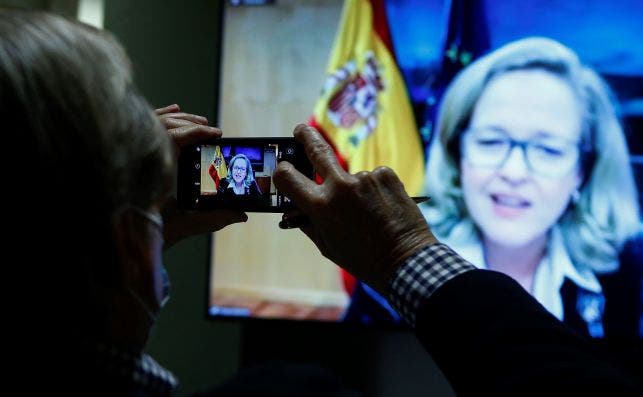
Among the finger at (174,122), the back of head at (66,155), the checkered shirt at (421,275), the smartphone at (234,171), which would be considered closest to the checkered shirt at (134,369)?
the back of head at (66,155)

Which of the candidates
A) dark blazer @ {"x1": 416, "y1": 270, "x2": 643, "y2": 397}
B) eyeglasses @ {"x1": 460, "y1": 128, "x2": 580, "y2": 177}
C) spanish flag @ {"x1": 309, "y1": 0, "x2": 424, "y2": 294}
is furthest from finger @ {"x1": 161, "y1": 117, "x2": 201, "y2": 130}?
eyeglasses @ {"x1": 460, "y1": 128, "x2": 580, "y2": 177}

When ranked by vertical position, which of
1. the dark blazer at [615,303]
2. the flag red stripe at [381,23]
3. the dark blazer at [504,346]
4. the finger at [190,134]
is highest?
the flag red stripe at [381,23]

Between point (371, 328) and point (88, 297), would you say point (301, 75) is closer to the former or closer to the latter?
point (371, 328)

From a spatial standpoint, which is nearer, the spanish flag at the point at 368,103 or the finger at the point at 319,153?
the finger at the point at 319,153

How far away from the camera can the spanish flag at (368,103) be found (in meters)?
2.14

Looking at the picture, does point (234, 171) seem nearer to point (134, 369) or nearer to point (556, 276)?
point (134, 369)

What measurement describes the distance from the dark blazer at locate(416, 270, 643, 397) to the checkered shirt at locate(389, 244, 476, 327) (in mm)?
16

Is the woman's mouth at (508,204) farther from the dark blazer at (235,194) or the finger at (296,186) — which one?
the finger at (296,186)

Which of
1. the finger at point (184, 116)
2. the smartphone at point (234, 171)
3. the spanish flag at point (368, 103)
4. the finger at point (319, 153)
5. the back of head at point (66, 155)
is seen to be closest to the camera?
the back of head at point (66, 155)

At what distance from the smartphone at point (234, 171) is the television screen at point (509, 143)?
1088mm

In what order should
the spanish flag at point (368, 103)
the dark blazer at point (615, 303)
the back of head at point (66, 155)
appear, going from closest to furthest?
1. the back of head at point (66, 155)
2. the dark blazer at point (615, 303)
3. the spanish flag at point (368, 103)

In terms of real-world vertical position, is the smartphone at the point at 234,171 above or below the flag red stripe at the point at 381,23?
below

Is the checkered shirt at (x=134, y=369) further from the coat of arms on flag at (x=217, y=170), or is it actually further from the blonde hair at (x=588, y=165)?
the blonde hair at (x=588, y=165)

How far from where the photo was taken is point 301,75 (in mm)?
2250
